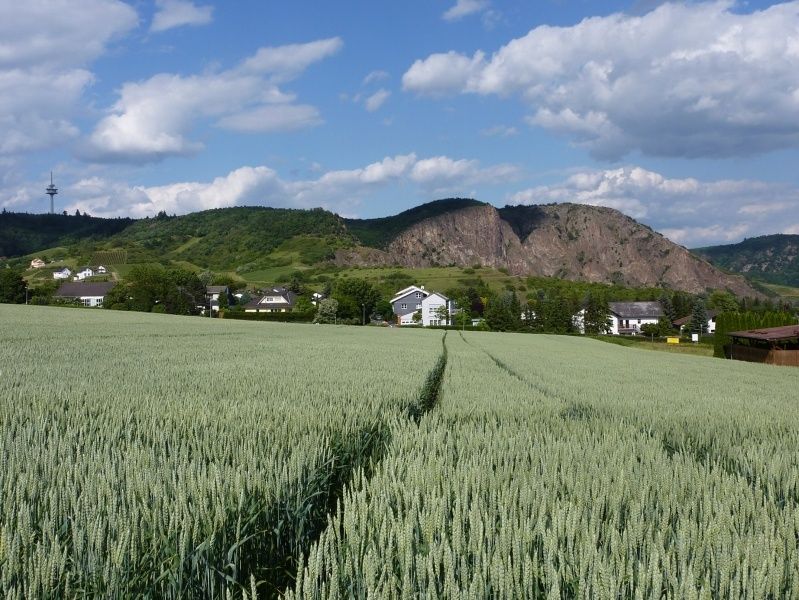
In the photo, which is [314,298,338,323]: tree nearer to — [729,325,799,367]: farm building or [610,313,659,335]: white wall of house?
[729,325,799,367]: farm building

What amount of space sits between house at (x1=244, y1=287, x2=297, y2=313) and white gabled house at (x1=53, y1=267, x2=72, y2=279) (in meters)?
53.6

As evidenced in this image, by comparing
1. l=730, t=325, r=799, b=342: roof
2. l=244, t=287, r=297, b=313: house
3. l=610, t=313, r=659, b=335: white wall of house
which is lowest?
l=610, t=313, r=659, b=335: white wall of house

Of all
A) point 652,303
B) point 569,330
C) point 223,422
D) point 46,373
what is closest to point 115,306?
point 569,330

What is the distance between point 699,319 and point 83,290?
11713 cm

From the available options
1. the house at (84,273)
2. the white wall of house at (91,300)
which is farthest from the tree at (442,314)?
the house at (84,273)

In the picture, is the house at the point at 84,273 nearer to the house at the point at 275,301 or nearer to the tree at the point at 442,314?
the house at the point at 275,301

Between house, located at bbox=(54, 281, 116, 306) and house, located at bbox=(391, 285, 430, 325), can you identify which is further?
house, located at bbox=(391, 285, 430, 325)

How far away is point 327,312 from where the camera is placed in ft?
289

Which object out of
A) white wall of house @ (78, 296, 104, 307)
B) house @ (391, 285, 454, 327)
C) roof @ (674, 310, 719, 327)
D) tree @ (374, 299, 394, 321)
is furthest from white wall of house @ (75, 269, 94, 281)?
roof @ (674, 310, 719, 327)

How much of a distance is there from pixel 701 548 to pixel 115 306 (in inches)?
3625

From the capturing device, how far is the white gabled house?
149650mm

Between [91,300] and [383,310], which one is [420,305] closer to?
[383,310]

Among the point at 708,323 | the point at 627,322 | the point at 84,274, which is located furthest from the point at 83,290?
the point at 708,323

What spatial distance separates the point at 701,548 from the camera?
2678 mm
